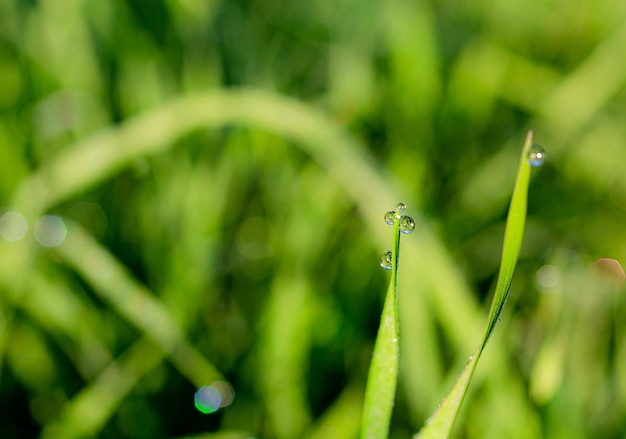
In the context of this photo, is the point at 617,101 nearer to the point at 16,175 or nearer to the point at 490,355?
the point at 490,355

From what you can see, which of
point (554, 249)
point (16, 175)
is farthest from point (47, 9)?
point (554, 249)

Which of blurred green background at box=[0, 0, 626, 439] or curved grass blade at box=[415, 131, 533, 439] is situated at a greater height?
blurred green background at box=[0, 0, 626, 439]

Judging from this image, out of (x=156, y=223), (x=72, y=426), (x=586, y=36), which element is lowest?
(x=72, y=426)

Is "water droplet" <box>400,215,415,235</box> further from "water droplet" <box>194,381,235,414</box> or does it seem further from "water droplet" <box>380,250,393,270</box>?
"water droplet" <box>194,381,235,414</box>

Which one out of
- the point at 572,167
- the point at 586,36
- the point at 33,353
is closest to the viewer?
the point at 33,353

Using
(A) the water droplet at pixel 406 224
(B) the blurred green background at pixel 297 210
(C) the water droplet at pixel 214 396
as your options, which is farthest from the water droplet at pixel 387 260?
(C) the water droplet at pixel 214 396

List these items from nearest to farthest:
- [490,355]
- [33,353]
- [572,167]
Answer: [490,355]
[33,353]
[572,167]

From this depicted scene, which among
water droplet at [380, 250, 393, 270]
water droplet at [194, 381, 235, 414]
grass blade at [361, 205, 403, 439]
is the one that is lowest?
grass blade at [361, 205, 403, 439]

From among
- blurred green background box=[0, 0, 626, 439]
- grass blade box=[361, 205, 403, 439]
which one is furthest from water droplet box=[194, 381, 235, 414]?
grass blade box=[361, 205, 403, 439]
